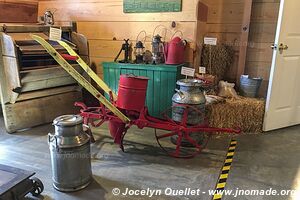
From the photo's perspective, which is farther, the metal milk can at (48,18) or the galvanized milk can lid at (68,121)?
the metal milk can at (48,18)

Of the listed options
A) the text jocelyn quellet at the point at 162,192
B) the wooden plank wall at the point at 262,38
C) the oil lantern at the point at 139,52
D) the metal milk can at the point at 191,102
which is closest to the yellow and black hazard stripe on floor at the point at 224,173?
the text jocelyn quellet at the point at 162,192

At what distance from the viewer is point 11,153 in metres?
2.61

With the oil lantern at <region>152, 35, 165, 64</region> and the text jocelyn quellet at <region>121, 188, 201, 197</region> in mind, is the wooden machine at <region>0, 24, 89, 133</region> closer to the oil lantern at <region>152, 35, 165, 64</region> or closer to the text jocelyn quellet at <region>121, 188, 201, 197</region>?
the oil lantern at <region>152, 35, 165, 64</region>

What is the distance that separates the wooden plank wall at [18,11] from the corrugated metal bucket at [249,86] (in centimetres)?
324

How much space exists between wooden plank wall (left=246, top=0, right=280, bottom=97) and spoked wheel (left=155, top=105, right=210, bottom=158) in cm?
131

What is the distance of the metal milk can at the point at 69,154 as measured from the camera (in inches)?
76.6

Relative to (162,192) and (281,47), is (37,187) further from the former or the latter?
(281,47)

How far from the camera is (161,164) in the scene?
8.01ft

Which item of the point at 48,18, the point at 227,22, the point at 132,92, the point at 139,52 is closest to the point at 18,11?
the point at 48,18

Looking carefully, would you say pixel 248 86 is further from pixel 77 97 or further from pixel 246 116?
pixel 77 97

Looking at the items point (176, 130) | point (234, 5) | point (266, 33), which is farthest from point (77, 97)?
point (266, 33)

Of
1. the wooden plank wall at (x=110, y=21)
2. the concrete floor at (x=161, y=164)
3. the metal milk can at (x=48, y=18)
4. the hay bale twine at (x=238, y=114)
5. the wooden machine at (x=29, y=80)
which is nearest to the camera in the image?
the concrete floor at (x=161, y=164)

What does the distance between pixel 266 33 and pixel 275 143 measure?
4.94 feet

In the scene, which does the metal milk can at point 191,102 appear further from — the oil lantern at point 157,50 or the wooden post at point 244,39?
the wooden post at point 244,39
